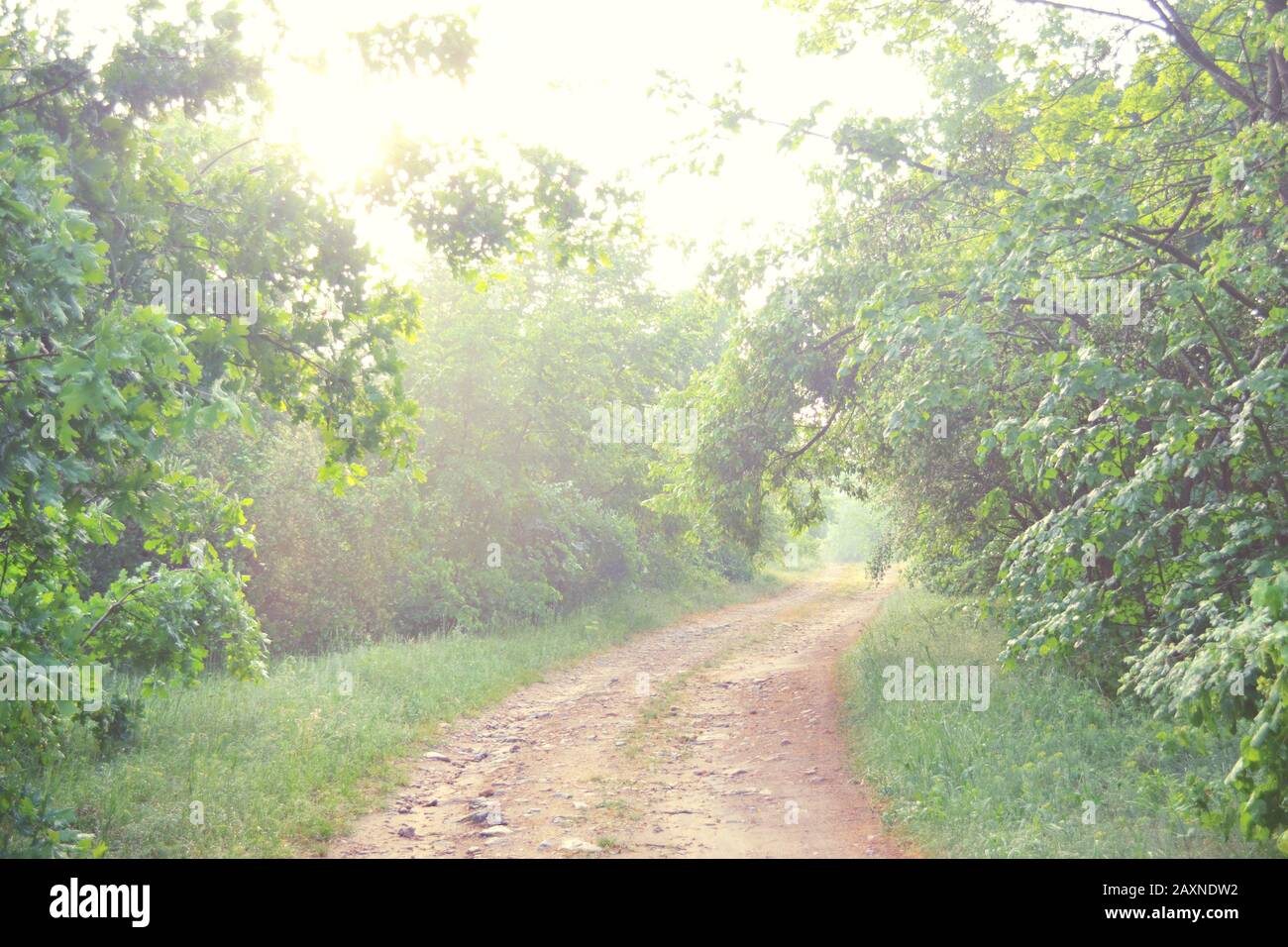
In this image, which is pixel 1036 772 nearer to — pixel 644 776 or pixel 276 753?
pixel 644 776

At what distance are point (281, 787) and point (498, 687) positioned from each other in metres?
5.74

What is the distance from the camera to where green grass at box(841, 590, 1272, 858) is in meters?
6.21

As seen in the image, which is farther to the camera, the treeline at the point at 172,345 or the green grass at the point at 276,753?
the green grass at the point at 276,753

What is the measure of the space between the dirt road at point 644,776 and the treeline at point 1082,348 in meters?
2.32

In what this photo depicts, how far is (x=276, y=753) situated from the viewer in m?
8.53

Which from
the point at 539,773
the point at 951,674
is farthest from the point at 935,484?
the point at 539,773

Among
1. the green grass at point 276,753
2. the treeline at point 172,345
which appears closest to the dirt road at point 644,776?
the green grass at point 276,753

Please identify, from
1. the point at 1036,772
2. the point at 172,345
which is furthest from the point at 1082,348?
the point at 172,345

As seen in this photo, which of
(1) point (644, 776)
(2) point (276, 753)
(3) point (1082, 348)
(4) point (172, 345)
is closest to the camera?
(4) point (172, 345)

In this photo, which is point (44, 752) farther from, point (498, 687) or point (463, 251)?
point (498, 687)

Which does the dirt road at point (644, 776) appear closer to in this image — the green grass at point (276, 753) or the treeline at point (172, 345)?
the green grass at point (276, 753)

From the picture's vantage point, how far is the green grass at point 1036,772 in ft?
20.4

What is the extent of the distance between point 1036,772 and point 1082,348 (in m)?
3.34
